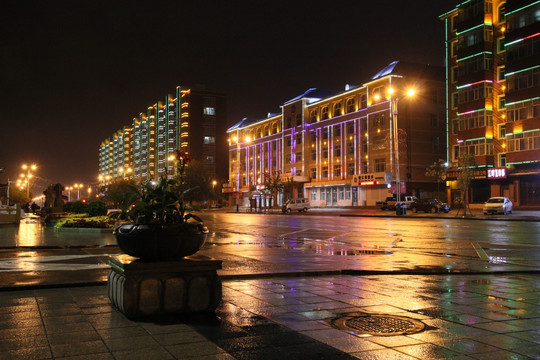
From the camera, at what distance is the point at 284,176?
299 feet

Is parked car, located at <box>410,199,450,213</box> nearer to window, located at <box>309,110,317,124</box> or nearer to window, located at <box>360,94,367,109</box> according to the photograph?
window, located at <box>360,94,367,109</box>

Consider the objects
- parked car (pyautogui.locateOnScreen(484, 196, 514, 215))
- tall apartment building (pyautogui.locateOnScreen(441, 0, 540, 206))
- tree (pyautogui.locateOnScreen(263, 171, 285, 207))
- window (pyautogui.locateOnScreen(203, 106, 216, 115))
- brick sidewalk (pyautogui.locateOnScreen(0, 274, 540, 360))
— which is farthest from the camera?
window (pyautogui.locateOnScreen(203, 106, 216, 115))

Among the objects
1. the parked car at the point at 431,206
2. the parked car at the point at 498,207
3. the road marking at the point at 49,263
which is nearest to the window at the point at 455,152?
the parked car at the point at 431,206

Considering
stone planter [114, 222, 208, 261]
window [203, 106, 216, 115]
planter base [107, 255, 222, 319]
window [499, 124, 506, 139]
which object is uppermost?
window [203, 106, 216, 115]

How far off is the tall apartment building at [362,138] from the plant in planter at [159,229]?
5312cm

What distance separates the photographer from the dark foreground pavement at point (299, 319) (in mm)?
4691

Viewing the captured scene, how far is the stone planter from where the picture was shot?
6.04 meters

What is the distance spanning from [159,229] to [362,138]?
71.9 meters

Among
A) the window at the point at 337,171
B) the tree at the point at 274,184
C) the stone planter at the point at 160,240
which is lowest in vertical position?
the stone planter at the point at 160,240

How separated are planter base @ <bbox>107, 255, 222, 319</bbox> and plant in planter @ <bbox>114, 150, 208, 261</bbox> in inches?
5.8

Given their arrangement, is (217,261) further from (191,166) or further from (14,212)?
(191,166)

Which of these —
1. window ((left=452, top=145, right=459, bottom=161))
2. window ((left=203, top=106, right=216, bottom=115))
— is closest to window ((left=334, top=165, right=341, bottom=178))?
window ((left=452, top=145, right=459, bottom=161))

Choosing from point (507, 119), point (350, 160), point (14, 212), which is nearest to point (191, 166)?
point (350, 160)

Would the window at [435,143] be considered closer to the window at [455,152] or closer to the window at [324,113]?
the window at [455,152]
